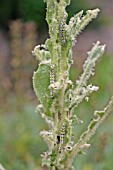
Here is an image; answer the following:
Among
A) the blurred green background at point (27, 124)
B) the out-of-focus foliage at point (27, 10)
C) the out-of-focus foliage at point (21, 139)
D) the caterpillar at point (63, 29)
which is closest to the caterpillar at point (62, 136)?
the caterpillar at point (63, 29)

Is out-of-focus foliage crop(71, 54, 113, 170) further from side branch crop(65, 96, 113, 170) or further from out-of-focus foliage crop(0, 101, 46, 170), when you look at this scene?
side branch crop(65, 96, 113, 170)

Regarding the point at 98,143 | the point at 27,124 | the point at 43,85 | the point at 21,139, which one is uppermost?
the point at 27,124

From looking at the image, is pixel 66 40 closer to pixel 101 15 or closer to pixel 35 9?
pixel 35 9

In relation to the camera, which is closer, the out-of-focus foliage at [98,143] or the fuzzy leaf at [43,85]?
the fuzzy leaf at [43,85]

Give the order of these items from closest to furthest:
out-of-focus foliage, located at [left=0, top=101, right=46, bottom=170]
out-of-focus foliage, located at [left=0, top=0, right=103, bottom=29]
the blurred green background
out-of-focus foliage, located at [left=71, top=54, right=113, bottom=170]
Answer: out-of-focus foliage, located at [left=71, top=54, right=113, bottom=170], the blurred green background, out-of-focus foliage, located at [left=0, top=101, right=46, bottom=170], out-of-focus foliage, located at [left=0, top=0, right=103, bottom=29]

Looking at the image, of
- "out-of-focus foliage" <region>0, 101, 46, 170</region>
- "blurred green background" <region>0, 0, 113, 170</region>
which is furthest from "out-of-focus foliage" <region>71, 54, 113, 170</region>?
"out-of-focus foliage" <region>0, 101, 46, 170</region>

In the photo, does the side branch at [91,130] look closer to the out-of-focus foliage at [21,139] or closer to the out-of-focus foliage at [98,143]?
the out-of-focus foliage at [98,143]

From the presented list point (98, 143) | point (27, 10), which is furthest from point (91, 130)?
point (27, 10)

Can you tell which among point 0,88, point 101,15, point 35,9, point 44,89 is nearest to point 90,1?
point 101,15

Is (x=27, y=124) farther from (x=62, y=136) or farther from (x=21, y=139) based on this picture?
(x=62, y=136)
